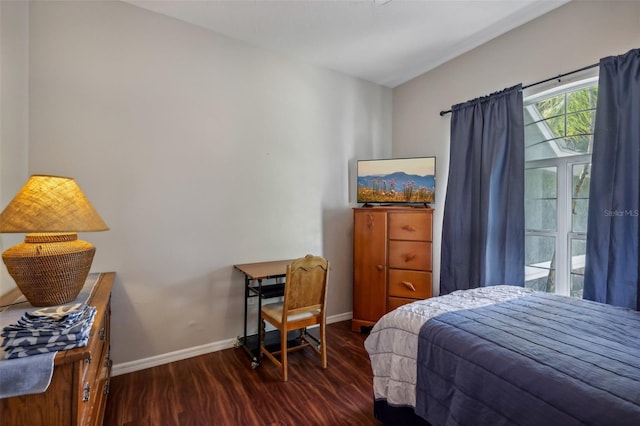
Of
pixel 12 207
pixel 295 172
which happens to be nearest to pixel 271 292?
pixel 295 172

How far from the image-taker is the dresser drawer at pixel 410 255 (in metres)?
2.95

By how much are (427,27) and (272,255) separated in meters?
2.56

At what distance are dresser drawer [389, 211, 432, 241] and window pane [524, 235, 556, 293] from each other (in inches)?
32.8

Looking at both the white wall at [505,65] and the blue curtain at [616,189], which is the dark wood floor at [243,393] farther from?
the blue curtain at [616,189]

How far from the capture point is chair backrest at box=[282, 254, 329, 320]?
227cm

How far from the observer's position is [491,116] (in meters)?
2.70

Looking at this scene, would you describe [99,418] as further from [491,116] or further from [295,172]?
[491,116]

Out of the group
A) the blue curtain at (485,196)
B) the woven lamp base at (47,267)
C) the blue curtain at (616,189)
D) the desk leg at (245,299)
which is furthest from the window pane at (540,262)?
the woven lamp base at (47,267)

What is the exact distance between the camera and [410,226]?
118 inches

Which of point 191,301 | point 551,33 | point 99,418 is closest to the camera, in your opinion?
point 99,418

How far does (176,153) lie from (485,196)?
272 centimetres

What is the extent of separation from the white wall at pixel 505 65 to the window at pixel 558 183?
0.79 feet

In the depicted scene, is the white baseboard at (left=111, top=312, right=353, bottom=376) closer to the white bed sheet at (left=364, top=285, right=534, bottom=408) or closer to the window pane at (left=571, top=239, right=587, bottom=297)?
the white bed sheet at (left=364, top=285, right=534, bottom=408)

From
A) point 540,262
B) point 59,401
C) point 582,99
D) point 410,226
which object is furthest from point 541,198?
point 59,401
